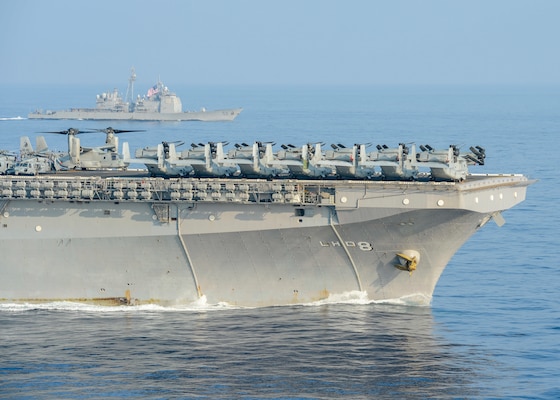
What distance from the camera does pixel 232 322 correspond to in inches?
1385

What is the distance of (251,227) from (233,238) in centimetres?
75

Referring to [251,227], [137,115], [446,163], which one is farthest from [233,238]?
[137,115]

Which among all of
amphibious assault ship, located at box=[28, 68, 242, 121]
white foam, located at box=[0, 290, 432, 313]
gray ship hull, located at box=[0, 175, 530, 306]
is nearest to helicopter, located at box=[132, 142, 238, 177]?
gray ship hull, located at box=[0, 175, 530, 306]

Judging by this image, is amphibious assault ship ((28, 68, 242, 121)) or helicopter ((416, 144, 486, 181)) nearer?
helicopter ((416, 144, 486, 181))

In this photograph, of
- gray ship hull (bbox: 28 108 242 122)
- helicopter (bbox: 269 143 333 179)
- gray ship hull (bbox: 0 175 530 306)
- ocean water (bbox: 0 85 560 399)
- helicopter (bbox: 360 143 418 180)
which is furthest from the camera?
gray ship hull (bbox: 28 108 242 122)

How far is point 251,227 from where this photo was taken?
117 ft

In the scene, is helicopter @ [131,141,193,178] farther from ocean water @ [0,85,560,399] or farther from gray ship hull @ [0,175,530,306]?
ocean water @ [0,85,560,399]

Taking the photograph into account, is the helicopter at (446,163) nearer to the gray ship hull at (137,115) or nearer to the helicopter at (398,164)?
the helicopter at (398,164)

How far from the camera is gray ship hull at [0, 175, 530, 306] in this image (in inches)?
1375

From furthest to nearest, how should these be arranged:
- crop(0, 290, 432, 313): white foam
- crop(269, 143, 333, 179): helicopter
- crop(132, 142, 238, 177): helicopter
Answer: crop(132, 142, 238, 177): helicopter < crop(269, 143, 333, 179): helicopter < crop(0, 290, 432, 313): white foam

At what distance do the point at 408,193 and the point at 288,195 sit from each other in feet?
12.3

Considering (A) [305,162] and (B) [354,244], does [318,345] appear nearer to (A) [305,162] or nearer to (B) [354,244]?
(B) [354,244]

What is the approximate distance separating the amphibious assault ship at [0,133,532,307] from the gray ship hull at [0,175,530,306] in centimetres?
3

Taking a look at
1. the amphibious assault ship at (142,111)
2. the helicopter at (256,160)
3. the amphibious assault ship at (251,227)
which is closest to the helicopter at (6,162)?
the amphibious assault ship at (251,227)
